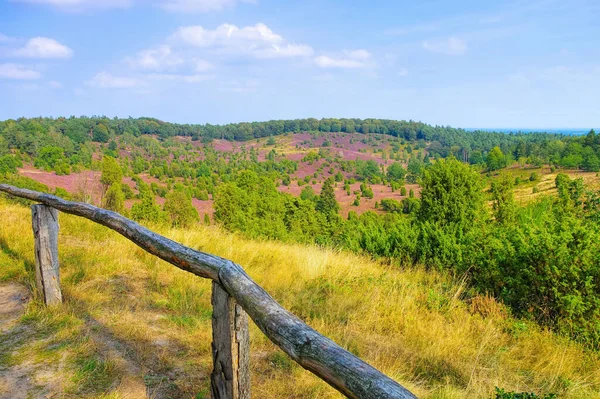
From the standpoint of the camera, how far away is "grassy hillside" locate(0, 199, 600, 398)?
2.96m

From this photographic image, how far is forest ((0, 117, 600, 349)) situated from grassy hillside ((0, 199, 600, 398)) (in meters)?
0.94

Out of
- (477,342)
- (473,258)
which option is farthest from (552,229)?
(477,342)

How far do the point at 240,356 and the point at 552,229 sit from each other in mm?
5702

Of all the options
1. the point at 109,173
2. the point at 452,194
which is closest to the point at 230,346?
the point at 452,194

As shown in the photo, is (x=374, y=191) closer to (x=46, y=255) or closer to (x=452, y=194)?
(x=452, y=194)

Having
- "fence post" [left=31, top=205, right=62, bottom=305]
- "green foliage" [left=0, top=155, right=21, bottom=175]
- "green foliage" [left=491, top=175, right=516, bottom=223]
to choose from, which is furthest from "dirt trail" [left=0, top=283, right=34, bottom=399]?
"green foliage" [left=0, top=155, right=21, bottom=175]

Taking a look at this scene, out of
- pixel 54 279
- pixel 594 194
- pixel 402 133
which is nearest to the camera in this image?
pixel 54 279

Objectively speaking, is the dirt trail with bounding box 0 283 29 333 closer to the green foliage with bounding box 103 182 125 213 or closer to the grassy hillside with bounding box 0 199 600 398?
the grassy hillside with bounding box 0 199 600 398

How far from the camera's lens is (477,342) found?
4211 mm

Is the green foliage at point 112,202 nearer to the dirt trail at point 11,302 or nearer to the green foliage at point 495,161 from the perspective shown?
the dirt trail at point 11,302

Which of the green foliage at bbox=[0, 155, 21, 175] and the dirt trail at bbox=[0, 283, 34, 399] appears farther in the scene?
the green foliage at bbox=[0, 155, 21, 175]

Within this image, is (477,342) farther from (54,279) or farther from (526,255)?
(54,279)

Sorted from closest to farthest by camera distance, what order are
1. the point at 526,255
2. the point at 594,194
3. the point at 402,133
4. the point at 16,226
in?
1. the point at 526,255
2. the point at 16,226
3. the point at 594,194
4. the point at 402,133

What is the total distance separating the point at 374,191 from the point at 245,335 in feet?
327
